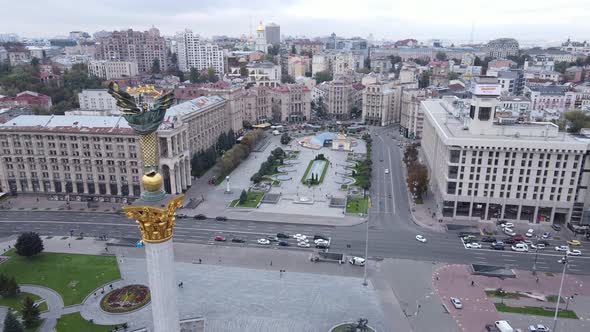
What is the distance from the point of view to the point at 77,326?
168 feet

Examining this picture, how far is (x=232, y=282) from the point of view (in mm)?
60719

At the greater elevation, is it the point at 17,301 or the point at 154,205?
the point at 154,205

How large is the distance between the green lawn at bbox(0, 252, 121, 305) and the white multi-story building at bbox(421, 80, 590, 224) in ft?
193

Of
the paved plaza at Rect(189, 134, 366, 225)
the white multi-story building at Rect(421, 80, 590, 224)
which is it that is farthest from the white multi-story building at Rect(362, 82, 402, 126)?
the white multi-story building at Rect(421, 80, 590, 224)

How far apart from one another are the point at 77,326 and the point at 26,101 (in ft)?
383

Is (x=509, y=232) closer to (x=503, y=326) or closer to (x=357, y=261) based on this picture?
(x=357, y=261)

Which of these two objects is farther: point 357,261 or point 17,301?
point 357,261

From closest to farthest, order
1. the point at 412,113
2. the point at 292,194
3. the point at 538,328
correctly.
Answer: the point at 538,328, the point at 292,194, the point at 412,113

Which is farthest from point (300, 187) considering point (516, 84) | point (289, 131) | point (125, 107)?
point (516, 84)

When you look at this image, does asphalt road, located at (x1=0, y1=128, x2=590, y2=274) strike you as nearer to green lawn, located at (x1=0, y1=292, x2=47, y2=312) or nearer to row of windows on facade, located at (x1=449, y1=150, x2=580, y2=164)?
row of windows on facade, located at (x1=449, y1=150, x2=580, y2=164)

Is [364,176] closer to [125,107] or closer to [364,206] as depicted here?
[364,206]

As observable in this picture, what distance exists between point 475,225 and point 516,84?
128m

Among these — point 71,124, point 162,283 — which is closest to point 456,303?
point 162,283

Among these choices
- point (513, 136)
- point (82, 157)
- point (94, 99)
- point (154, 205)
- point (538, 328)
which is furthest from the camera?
point (94, 99)
